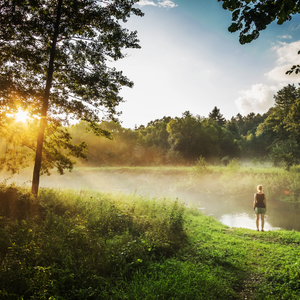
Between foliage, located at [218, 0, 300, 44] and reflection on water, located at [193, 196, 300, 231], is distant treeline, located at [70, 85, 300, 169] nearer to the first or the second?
reflection on water, located at [193, 196, 300, 231]

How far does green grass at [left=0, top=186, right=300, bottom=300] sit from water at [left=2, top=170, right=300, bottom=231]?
615 centimetres

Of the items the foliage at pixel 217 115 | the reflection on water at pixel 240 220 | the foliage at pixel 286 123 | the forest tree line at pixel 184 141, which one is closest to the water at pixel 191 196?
the reflection on water at pixel 240 220

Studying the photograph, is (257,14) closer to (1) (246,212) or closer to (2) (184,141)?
(1) (246,212)

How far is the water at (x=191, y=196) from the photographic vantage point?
13.2 metres

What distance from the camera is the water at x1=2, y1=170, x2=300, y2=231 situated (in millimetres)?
13211

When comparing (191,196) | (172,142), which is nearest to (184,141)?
(172,142)

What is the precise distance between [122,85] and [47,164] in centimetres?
468

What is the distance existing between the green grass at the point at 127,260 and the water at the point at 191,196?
615cm

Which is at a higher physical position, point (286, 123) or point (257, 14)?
point (286, 123)

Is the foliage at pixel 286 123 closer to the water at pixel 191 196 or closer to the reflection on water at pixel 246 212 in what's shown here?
the reflection on water at pixel 246 212

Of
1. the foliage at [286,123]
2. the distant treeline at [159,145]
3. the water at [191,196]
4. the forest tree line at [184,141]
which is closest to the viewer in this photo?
the water at [191,196]

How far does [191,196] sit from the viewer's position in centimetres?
2158

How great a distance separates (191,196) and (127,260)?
17.7 meters

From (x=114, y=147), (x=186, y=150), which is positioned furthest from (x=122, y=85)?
(x=114, y=147)
